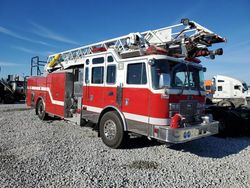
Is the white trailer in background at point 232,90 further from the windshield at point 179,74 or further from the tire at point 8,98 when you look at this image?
the tire at point 8,98

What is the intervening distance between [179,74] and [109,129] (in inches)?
94.2

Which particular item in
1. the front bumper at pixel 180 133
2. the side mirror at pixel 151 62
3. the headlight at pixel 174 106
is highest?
the side mirror at pixel 151 62

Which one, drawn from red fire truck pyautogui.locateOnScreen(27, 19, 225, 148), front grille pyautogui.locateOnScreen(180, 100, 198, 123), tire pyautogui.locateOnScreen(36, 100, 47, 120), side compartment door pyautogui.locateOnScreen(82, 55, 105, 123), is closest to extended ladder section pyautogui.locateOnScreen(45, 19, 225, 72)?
red fire truck pyautogui.locateOnScreen(27, 19, 225, 148)

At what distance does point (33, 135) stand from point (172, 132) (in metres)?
4.64

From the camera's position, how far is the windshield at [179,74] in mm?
5323

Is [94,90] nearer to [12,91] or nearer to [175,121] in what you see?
[175,121]

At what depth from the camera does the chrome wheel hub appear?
20.5ft

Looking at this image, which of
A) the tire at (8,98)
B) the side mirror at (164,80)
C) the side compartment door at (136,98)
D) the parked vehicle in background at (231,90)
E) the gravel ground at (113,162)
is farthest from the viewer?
the tire at (8,98)

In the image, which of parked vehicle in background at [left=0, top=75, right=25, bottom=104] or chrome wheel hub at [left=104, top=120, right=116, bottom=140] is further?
parked vehicle in background at [left=0, top=75, right=25, bottom=104]

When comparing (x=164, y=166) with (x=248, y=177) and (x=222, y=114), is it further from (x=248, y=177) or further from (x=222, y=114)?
(x=222, y=114)

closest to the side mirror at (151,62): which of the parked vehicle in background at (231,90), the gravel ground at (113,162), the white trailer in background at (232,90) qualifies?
the gravel ground at (113,162)

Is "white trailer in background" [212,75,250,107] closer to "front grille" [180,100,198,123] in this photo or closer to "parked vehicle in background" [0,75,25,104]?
"front grille" [180,100,198,123]

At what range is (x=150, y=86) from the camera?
5305 millimetres

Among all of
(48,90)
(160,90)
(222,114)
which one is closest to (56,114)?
(48,90)
